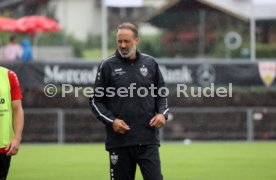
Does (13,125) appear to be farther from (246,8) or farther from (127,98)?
(246,8)

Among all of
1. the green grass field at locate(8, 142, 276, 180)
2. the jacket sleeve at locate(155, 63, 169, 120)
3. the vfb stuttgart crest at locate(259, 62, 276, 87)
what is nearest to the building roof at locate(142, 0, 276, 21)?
the vfb stuttgart crest at locate(259, 62, 276, 87)

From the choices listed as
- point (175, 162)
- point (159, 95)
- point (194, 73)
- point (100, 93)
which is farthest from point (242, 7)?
point (100, 93)

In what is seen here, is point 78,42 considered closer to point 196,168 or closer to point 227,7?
point 227,7

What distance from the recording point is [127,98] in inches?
387

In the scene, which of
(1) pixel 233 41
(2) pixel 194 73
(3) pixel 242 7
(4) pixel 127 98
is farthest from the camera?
(3) pixel 242 7

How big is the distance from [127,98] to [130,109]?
12 centimetres

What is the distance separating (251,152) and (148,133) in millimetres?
12481

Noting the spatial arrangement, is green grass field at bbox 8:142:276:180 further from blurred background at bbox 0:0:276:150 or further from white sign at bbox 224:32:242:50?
white sign at bbox 224:32:242:50

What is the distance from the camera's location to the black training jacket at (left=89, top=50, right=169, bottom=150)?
387 inches

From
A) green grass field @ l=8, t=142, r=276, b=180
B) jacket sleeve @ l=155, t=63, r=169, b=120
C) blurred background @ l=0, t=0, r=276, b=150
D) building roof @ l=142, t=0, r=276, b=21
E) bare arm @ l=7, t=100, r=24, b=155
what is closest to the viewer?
bare arm @ l=7, t=100, r=24, b=155

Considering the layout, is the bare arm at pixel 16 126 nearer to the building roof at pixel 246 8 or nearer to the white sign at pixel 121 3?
the white sign at pixel 121 3

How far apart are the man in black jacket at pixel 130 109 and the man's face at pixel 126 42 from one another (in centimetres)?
1

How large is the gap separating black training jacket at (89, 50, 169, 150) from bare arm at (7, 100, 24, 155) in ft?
3.04

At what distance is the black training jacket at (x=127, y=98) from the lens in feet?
32.2
